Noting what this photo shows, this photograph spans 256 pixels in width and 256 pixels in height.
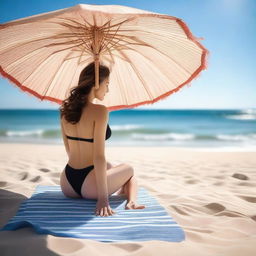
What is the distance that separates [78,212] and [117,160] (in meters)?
4.62

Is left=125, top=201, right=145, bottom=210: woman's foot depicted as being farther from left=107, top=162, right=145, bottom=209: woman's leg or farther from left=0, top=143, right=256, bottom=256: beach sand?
left=0, top=143, right=256, bottom=256: beach sand

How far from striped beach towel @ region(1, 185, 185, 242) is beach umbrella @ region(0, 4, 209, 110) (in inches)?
50.0

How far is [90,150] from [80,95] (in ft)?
1.75

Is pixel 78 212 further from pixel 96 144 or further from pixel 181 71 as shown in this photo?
pixel 181 71

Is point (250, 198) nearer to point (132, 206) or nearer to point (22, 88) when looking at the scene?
point (132, 206)

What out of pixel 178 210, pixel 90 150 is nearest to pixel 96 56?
pixel 90 150

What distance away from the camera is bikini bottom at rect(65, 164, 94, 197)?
277 cm

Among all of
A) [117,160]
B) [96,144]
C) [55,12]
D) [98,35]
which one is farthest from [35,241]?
[117,160]

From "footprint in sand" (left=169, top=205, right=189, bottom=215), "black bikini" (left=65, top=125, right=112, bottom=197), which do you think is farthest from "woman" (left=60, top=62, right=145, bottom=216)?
"footprint in sand" (left=169, top=205, right=189, bottom=215)

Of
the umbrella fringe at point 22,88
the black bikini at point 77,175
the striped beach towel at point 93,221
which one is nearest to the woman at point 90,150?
the black bikini at point 77,175

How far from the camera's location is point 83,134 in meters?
2.71

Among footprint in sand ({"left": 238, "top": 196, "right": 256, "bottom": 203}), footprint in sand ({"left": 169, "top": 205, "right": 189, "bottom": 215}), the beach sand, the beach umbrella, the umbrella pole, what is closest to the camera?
the beach sand

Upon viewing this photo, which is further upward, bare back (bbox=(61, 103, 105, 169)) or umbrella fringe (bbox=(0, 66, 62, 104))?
umbrella fringe (bbox=(0, 66, 62, 104))

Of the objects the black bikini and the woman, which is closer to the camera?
the woman
